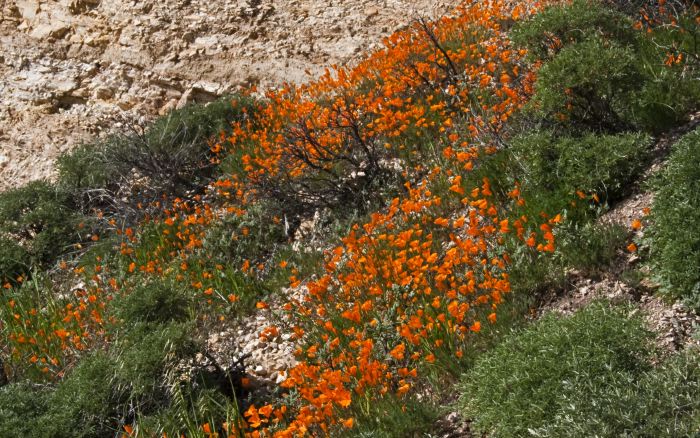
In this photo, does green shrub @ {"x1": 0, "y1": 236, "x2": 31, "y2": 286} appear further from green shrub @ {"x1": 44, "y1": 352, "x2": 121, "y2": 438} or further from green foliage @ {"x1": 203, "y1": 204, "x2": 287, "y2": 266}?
green shrub @ {"x1": 44, "y1": 352, "x2": 121, "y2": 438}

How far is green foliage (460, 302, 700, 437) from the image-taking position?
3279 mm

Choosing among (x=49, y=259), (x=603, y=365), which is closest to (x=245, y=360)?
(x=603, y=365)

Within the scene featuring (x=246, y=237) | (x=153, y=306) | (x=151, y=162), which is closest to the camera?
(x=153, y=306)

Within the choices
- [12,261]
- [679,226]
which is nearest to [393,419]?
[679,226]

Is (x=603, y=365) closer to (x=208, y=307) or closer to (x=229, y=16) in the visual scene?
(x=208, y=307)

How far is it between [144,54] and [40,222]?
365 cm

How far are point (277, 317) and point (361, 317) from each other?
2.56 feet

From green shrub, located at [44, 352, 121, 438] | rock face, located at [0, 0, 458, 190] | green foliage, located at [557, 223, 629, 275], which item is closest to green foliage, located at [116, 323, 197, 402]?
green shrub, located at [44, 352, 121, 438]

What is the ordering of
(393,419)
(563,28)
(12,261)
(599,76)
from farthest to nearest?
(12,261) → (563,28) → (599,76) → (393,419)

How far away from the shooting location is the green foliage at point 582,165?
5.49 m

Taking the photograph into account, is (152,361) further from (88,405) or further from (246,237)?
(246,237)

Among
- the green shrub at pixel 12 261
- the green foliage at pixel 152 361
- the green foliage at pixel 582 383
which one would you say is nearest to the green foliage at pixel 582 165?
the green foliage at pixel 582 383

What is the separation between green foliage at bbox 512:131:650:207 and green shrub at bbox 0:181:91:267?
5856 mm

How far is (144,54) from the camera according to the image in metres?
12.3
